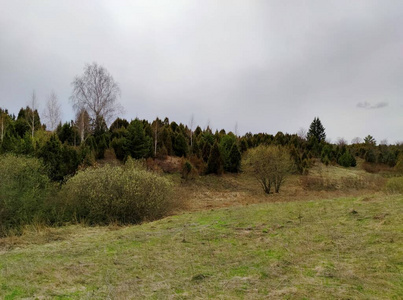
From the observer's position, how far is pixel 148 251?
18.5ft

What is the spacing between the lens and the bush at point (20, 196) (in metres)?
8.75

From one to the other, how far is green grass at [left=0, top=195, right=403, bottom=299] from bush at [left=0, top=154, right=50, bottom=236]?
1705 mm

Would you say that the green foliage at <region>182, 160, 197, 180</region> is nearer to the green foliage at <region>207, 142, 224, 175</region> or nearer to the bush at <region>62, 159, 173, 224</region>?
the green foliage at <region>207, 142, 224, 175</region>

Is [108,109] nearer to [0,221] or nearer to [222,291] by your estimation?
[0,221]

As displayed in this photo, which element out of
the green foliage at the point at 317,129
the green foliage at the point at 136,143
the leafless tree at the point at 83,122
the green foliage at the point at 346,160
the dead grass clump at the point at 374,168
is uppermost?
the green foliage at the point at 317,129

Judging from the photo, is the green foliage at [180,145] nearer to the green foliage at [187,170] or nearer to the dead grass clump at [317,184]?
the green foliage at [187,170]

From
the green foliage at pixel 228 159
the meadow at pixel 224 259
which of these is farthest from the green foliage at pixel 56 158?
the green foliage at pixel 228 159

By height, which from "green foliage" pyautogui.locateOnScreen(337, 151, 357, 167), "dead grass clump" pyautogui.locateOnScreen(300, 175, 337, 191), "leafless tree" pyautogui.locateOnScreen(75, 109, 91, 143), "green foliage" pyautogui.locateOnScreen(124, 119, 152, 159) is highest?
"leafless tree" pyautogui.locateOnScreen(75, 109, 91, 143)

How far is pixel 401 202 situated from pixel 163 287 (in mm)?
7954

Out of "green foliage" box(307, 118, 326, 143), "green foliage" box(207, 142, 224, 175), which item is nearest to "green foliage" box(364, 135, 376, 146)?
"green foliage" box(307, 118, 326, 143)

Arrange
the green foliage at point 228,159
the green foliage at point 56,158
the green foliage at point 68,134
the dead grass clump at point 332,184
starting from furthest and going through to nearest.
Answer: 1. the green foliage at point 68,134
2. the green foliage at point 228,159
3. the dead grass clump at point 332,184
4. the green foliage at point 56,158

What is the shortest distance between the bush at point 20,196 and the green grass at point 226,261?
1705mm

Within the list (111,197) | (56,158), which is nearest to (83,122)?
(56,158)

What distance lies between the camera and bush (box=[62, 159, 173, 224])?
1008cm
